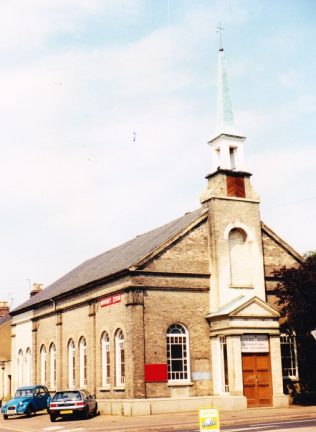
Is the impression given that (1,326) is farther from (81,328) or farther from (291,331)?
(291,331)

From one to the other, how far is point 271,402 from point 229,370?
8.99 ft

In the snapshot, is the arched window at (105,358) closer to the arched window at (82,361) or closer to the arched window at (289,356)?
the arched window at (82,361)

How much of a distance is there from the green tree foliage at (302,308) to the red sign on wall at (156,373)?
21.5 feet

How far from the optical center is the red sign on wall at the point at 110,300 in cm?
3165

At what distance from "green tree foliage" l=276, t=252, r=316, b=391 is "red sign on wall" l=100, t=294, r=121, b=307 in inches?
318

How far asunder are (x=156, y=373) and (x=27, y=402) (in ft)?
27.5

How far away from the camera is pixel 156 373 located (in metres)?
29.7

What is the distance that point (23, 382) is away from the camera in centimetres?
4703

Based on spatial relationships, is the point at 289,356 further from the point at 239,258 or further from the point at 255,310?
the point at 239,258

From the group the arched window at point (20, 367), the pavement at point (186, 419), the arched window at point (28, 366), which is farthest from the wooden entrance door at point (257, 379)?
the arched window at point (20, 367)

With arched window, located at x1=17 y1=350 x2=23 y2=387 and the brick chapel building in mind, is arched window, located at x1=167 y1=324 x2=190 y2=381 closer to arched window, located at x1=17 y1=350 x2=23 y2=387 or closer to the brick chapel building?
the brick chapel building

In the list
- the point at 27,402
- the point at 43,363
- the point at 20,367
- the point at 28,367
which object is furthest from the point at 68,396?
the point at 20,367

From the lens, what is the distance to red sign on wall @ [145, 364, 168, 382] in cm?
2945

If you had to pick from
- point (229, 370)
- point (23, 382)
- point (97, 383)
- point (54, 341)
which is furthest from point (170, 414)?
point (23, 382)
